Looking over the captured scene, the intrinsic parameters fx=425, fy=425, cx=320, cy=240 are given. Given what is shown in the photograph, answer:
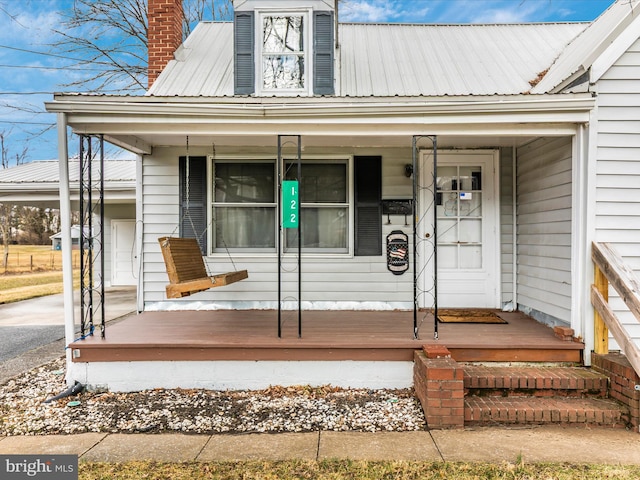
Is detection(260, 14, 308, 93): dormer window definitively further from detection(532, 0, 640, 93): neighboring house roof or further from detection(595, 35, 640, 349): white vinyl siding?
detection(595, 35, 640, 349): white vinyl siding

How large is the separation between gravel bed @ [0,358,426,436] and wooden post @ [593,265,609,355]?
1777 millimetres

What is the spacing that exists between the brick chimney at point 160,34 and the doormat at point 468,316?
5359mm

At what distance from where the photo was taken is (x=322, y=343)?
3996mm

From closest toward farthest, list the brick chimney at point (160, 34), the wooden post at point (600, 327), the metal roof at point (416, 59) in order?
the wooden post at point (600, 327) → the metal roof at point (416, 59) → the brick chimney at point (160, 34)

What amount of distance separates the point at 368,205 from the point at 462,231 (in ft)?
4.26

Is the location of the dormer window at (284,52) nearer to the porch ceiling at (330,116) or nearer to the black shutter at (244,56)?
the black shutter at (244,56)

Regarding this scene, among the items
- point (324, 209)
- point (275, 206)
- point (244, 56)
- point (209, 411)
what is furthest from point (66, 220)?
point (244, 56)

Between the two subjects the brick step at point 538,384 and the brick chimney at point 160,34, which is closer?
the brick step at point 538,384

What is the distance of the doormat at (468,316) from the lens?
4.93m

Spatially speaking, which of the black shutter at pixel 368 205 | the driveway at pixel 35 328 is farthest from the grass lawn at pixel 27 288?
the black shutter at pixel 368 205

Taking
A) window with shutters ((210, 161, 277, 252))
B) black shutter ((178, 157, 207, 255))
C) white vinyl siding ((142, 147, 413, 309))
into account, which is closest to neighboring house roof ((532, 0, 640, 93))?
white vinyl siding ((142, 147, 413, 309))

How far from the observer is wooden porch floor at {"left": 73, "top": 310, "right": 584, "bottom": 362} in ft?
13.0

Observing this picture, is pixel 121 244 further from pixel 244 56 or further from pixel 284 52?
pixel 284 52

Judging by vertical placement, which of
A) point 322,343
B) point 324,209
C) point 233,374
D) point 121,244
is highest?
point 324,209
